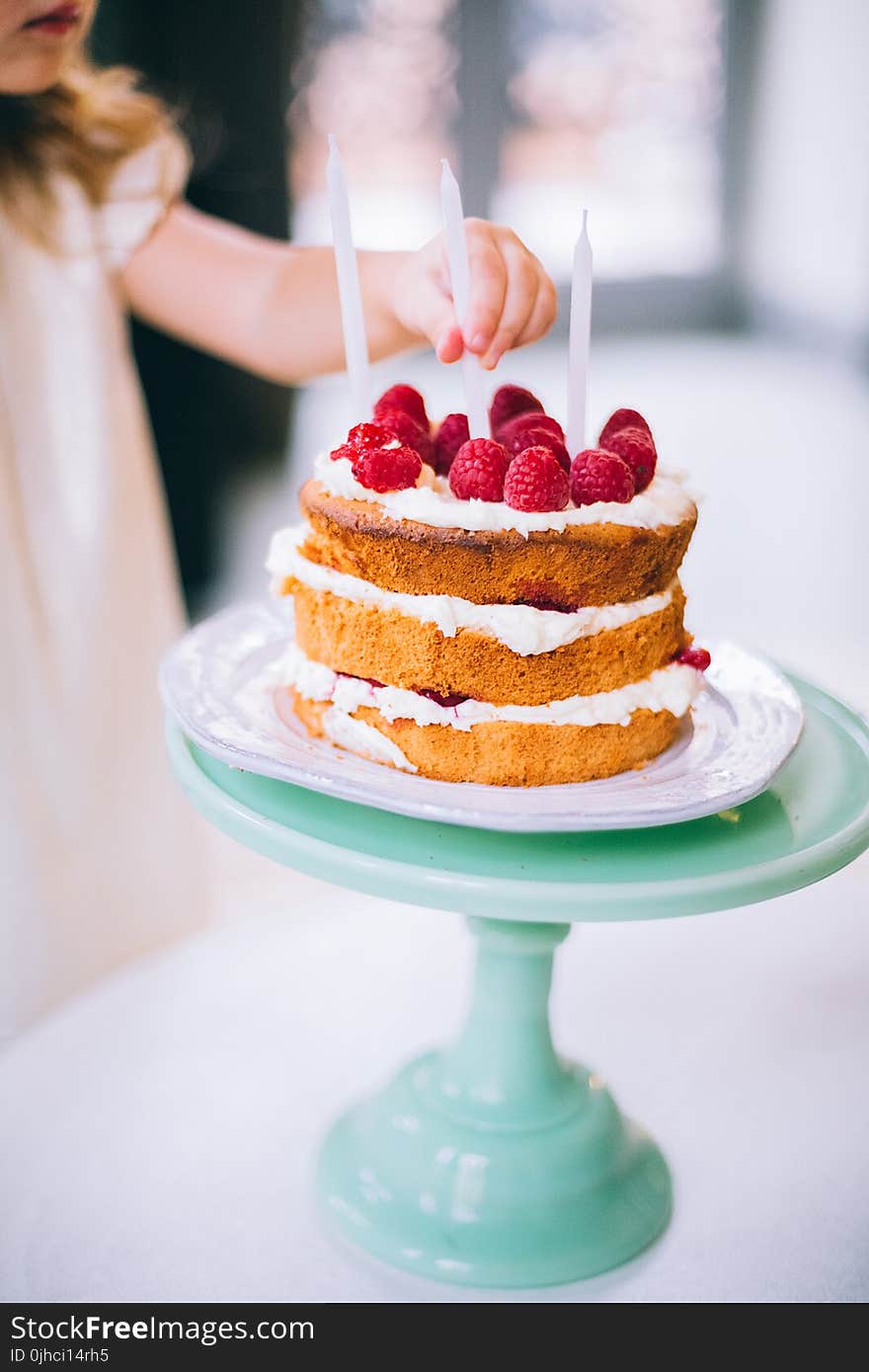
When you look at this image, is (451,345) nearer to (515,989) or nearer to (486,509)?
(486,509)

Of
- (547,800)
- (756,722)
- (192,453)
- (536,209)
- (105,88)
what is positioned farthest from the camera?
(536,209)

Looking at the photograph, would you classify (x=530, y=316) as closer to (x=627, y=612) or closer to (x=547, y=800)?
(x=627, y=612)

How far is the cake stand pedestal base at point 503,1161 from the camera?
112 cm

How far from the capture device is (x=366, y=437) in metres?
1.11

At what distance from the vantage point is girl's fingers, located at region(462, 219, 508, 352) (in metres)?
1.08

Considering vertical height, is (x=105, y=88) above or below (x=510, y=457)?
above

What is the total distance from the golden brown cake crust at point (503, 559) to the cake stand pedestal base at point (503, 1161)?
10.8 inches

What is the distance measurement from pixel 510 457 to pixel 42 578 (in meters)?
0.99

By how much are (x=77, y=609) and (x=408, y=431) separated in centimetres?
93

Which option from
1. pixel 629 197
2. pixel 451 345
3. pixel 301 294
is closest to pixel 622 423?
pixel 451 345

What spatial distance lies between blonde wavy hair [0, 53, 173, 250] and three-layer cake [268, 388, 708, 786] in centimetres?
92

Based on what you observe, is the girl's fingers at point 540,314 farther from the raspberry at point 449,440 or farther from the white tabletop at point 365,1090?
the white tabletop at point 365,1090

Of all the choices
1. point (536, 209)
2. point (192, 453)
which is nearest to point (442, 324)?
point (192, 453)

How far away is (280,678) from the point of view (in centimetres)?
120
